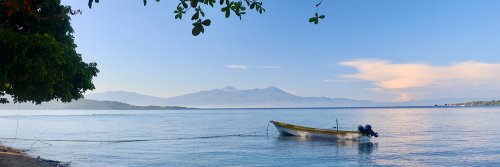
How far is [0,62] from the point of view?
51.2 ft

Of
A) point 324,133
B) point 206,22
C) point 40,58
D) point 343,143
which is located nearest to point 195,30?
point 206,22

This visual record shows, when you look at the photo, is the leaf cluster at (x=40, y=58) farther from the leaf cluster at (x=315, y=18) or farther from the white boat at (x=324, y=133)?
the white boat at (x=324, y=133)

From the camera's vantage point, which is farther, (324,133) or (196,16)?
(324,133)

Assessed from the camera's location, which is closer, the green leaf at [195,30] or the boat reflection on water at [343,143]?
the green leaf at [195,30]

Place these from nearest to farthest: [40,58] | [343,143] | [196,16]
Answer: [196,16] → [40,58] → [343,143]

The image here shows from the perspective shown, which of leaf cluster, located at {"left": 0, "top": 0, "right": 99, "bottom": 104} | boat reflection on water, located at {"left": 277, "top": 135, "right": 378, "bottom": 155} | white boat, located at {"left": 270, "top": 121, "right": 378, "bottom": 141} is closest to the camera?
leaf cluster, located at {"left": 0, "top": 0, "right": 99, "bottom": 104}

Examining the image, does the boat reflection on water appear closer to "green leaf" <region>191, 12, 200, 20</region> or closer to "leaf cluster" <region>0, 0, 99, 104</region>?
"leaf cluster" <region>0, 0, 99, 104</region>

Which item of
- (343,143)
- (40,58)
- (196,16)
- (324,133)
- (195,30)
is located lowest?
(343,143)

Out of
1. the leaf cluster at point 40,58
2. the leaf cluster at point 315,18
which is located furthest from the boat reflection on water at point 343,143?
the leaf cluster at point 315,18

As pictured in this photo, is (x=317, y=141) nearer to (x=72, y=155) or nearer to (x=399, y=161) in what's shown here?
(x=399, y=161)

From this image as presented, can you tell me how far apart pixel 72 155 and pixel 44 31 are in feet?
82.2

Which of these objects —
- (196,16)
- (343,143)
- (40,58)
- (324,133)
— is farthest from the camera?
(324,133)

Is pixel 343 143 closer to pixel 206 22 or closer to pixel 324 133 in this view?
pixel 324 133

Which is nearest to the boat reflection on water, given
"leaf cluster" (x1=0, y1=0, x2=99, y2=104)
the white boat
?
the white boat
